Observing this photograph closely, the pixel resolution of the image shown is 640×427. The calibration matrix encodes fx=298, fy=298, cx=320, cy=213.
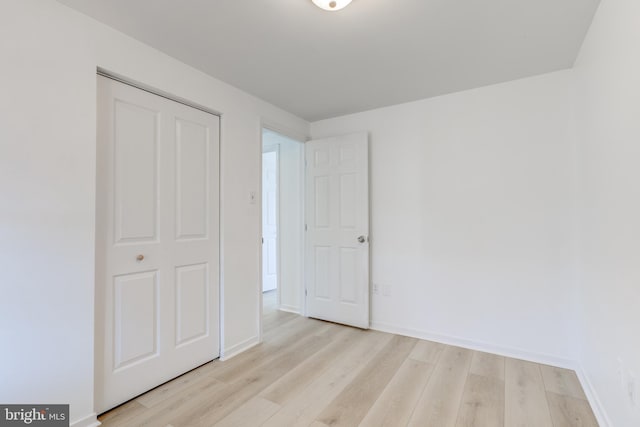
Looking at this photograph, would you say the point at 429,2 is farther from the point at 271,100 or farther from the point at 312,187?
the point at 312,187

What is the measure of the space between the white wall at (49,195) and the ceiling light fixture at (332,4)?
4.01 ft

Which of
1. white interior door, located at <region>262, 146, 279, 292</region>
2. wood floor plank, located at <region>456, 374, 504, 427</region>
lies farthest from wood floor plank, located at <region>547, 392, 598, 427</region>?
white interior door, located at <region>262, 146, 279, 292</region>

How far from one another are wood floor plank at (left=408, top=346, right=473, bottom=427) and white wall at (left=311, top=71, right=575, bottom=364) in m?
0.30

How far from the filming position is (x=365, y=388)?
201 centimetres

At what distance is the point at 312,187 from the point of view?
3414 millimetres

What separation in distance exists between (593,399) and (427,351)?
1059 millimetres

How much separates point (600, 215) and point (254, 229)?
2425 mm

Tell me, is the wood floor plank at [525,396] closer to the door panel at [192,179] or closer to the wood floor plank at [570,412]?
the wood floor plank at [570,412]

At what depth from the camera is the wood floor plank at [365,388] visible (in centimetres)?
172

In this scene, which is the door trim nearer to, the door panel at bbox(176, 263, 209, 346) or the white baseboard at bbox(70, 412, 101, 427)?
the door panel at bbox(176, 263, 209, 346)

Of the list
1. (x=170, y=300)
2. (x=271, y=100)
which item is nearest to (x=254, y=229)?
(x=170, y=300)

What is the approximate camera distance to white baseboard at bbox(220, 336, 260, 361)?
243 cm

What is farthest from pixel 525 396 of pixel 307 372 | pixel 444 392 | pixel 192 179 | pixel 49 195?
pixel 49 195

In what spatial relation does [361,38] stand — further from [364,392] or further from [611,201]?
[364,392]
